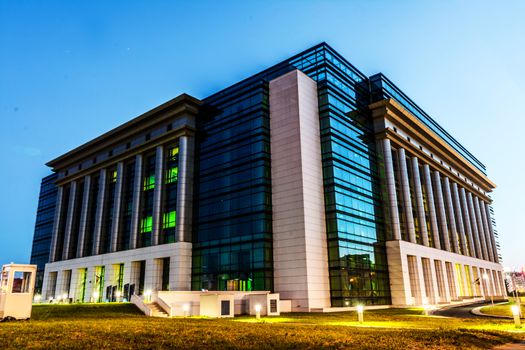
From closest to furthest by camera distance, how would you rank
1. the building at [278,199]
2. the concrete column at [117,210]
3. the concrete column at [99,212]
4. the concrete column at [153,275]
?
the building at [278,199]
the concrete column at [153,275]
the concrete column at [117,210]
the concrete column at [99,212]

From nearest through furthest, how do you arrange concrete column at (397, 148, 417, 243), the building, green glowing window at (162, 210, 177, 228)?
1. the building
2. green glowing window at (162, 210, 177, 228)
3. concrete column at (397, 148, 417, 243)

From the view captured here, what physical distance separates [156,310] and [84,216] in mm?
46893

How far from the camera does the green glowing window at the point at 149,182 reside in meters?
66.9

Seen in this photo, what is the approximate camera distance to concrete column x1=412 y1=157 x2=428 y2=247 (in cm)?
6620

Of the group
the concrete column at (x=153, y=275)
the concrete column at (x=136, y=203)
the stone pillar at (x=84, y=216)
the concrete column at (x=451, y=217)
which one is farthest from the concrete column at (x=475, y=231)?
the stone pillar at (x=84, y=216)

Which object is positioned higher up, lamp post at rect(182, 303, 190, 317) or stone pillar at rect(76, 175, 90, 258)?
stone pillar at rect(76, 175, 90, 258)

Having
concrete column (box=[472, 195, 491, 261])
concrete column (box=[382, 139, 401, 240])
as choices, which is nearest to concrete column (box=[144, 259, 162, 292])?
concrete column (box=[382, 139, 401, 240])

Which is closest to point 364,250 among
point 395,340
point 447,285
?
point 447,285

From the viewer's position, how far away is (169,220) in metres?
61.1

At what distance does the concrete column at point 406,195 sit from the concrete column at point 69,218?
65.3 m

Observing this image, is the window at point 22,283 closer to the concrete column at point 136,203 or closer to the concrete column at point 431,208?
the concrete column at point 136,203

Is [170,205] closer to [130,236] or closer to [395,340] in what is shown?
[130,236]

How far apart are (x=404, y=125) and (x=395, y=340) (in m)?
55.7

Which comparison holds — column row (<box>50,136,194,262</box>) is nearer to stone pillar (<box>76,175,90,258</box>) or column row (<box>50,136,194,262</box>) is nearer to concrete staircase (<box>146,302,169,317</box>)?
stone pillar (<box>76,175,90,258</box>)
